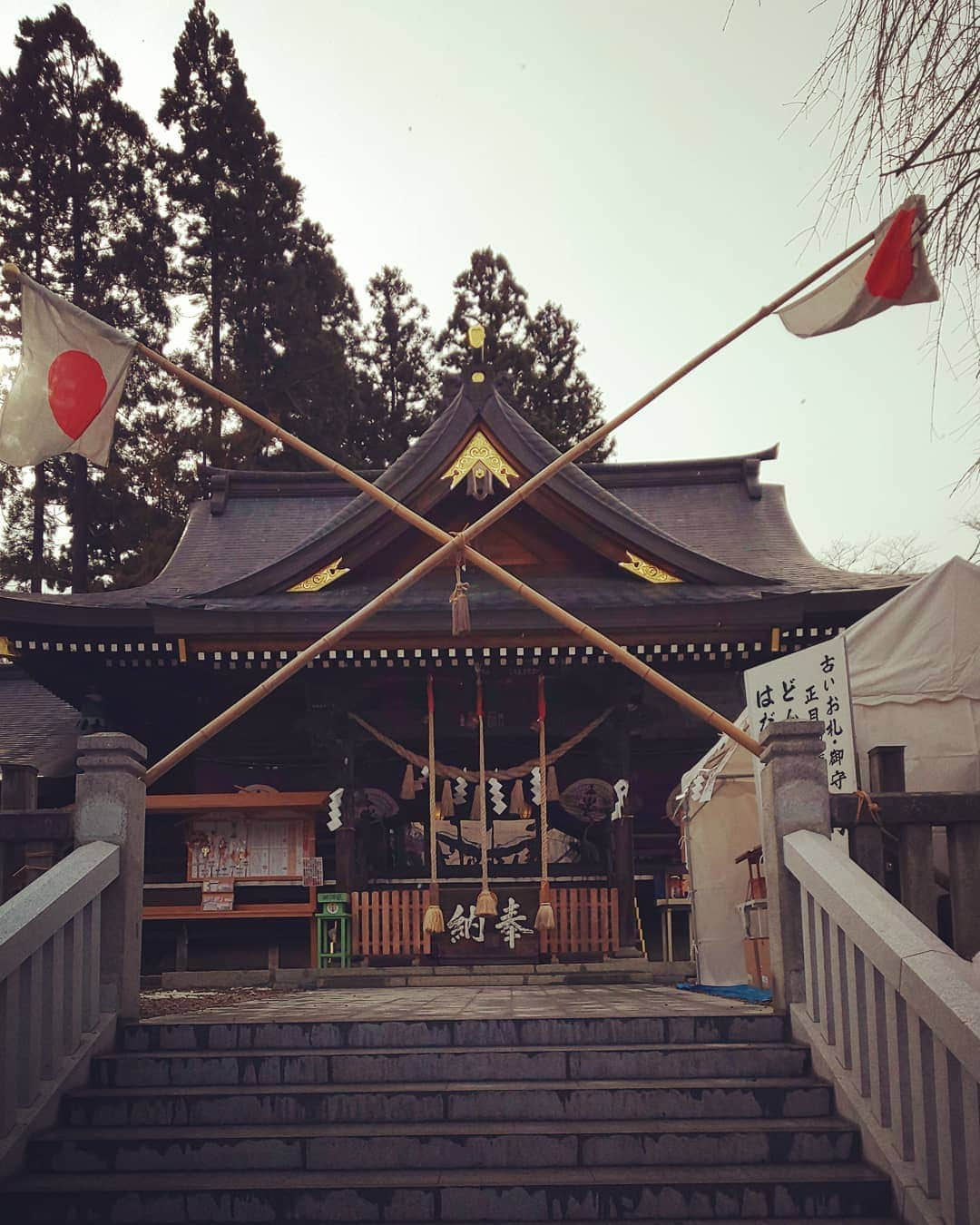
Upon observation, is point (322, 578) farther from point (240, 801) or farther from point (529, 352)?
point (529, 352)

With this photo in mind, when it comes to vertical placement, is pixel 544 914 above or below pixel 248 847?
below

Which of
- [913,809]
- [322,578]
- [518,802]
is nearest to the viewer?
[913,809]

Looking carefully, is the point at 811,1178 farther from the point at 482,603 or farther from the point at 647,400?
the point at 482,603

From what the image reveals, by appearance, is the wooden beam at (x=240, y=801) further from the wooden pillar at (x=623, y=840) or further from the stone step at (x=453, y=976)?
the wooden pillar at (x=623, y=840)

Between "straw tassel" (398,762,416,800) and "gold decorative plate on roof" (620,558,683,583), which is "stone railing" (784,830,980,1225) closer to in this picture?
"straw tassel" (398,762,416,800)

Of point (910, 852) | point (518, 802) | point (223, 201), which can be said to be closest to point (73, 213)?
point (223, 201)

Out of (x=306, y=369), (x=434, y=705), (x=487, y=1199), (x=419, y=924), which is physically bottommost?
(x=487, y=1199)

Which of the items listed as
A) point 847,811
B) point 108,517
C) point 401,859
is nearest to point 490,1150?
point 847,811

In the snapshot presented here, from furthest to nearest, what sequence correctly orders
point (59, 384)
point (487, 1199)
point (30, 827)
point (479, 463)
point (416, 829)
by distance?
point (416, 829), point (479, 463), point (59, 384), point (30, 827), point (487, 1199)

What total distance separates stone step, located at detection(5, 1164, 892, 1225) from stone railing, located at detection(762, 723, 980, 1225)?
0.82 feet

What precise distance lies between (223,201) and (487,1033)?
2874cm

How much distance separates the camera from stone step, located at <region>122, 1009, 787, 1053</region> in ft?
16.5

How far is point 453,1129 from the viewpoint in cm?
435

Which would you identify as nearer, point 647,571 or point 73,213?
point 647,571
